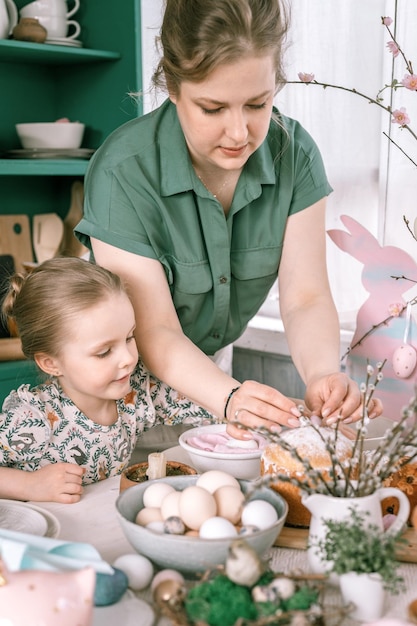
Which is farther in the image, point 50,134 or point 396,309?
point 50,134

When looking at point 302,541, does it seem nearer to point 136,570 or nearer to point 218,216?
point 136,570

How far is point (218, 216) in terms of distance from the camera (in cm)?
178

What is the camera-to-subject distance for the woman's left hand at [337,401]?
1.37 metres

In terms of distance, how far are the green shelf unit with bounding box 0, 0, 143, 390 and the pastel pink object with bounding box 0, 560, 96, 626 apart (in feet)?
6.43

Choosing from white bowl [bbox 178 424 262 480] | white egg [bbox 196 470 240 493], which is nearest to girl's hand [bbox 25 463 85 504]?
white bowl [bbox 178 424 262 480]

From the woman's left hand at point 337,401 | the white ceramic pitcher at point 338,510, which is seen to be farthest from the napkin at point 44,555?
the woman's left hand at point 337,401

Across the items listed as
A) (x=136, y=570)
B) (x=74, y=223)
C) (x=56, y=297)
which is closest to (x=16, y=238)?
(x=74, y=223)

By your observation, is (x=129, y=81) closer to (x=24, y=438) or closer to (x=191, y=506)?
(x=24, y=438)

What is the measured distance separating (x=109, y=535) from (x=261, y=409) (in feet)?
1.09

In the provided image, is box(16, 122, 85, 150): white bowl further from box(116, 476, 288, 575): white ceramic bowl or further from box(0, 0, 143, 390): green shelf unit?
box(116, 476, 288, 575): white ceramic bowl

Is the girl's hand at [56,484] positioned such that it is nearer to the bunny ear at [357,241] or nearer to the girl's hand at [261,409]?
the girl's hand at [261,409]

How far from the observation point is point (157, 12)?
10.1 feet

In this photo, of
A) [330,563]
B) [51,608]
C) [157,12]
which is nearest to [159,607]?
[51,608]

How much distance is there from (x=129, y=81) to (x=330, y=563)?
2395 mm
